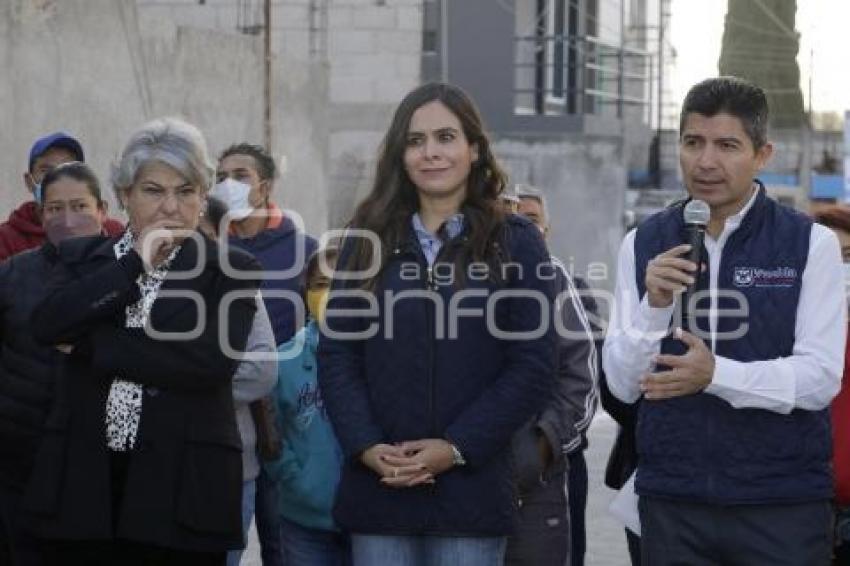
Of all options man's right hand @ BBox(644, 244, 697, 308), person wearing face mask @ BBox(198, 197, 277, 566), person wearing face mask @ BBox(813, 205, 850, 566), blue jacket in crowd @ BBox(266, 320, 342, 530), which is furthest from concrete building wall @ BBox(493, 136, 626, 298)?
man's right hand @ BBox(644, 244, 697, 308)

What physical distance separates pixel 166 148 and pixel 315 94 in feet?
40.1

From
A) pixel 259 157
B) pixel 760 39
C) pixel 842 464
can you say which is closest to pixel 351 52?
pixel 259 157

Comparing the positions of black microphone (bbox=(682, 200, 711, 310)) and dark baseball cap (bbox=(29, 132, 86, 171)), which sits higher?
dark baseball cap (bbox=(29, 132, 86, 171))

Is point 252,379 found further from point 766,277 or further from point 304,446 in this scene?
point 766,277

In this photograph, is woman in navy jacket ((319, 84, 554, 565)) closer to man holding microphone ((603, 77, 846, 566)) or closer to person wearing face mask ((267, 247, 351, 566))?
man holding microphone ((603, 77, 846, 566))

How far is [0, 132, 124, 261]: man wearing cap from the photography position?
7754 mm

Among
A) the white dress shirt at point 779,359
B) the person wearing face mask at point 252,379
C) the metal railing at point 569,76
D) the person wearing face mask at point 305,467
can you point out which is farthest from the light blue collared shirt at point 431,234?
the metal railing at point 569,76

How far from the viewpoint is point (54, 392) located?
5637mm

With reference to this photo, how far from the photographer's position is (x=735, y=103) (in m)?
5.23

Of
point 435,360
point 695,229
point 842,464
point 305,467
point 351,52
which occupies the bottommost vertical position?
point 305,467

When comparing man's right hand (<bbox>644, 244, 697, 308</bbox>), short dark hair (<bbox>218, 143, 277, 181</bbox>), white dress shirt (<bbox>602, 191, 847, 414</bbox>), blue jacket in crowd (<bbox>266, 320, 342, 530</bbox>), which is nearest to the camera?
man's right hand (<bbox>644, 244, 697, 308</bbox>)

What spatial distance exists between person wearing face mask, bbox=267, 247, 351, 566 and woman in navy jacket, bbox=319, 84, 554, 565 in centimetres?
114

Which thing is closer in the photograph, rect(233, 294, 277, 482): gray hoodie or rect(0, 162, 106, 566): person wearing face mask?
rect(0, 162, 106, 566): person wearing face mask

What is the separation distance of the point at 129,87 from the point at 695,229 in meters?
8.99
